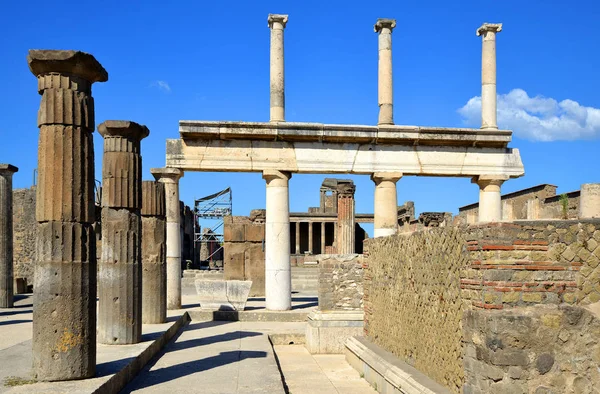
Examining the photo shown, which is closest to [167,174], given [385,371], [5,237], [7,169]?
[7,169]

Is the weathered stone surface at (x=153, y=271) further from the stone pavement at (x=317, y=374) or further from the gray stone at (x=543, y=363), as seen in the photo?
the gray stone at (x=543, y=363)

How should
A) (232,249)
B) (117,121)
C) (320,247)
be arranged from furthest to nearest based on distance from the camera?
(320,247)
(232,249)
(117,121)

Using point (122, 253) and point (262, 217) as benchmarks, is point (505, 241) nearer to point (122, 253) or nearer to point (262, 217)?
point (122, 253)

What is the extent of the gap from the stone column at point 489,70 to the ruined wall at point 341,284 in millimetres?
6376

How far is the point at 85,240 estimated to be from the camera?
7.01m

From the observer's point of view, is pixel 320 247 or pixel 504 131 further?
pixel 320 247

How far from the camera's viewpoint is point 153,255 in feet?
41.2

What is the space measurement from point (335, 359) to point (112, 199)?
475 centimetres

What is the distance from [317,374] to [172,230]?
7.20 metres

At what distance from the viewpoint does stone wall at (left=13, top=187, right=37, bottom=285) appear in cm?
3102

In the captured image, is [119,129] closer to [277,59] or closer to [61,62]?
[61,62]

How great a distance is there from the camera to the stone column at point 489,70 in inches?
641

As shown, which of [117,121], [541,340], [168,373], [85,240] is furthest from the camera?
[117,121]

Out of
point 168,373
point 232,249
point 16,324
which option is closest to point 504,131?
point 232,249
